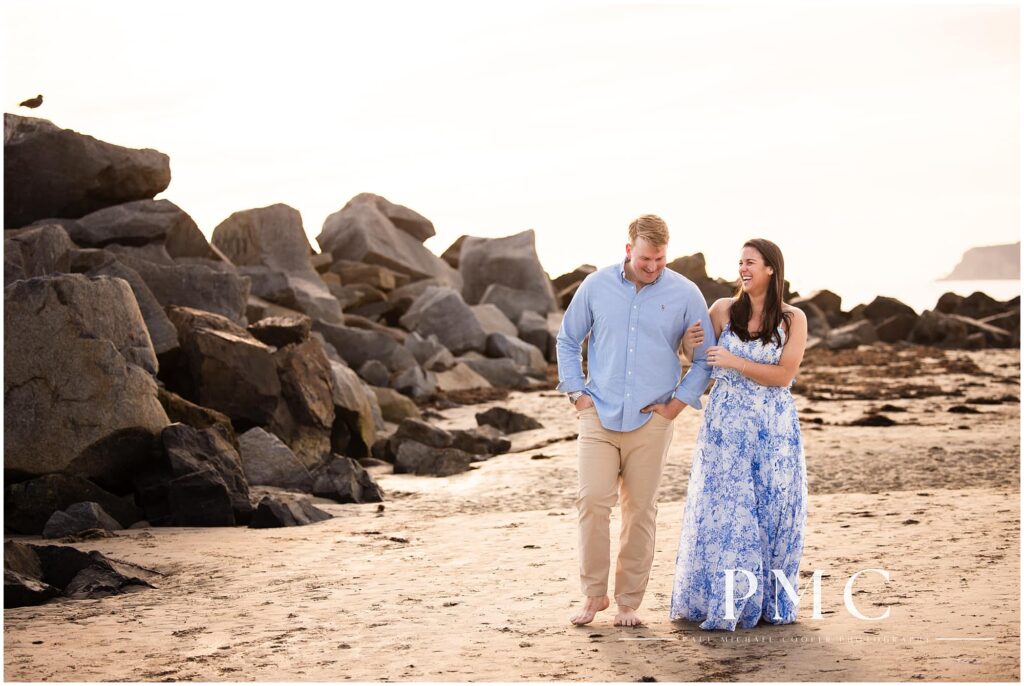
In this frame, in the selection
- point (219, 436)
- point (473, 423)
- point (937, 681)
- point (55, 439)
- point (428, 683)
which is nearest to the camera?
point (937, 681)

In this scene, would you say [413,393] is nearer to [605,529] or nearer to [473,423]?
[473,423]

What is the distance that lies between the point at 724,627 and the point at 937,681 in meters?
1.22

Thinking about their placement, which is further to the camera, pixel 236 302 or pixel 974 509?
pixel 236 302

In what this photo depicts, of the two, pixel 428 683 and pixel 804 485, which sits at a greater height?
pixel 804 485

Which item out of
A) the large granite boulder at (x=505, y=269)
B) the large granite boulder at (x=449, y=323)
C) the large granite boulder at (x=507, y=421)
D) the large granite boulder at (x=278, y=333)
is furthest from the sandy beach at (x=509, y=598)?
the large granite boulder at (x=505, y=269)

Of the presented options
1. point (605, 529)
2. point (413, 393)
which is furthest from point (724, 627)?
point (413, 393)

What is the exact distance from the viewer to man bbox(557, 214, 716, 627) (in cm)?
606

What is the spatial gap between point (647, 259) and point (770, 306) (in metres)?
0.65

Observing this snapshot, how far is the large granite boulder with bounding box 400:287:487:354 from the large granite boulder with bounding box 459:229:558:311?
23.2 ft

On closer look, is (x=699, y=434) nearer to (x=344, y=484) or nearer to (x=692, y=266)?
(x=344, y=484)

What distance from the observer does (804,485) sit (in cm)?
600

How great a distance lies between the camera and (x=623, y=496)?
6.17 metres

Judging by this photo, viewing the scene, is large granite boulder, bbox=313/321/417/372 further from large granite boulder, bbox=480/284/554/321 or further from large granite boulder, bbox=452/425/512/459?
large granite boulder, bbox=480/284/554/321

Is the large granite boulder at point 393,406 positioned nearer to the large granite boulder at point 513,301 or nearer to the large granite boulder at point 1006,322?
the large granite boulder at point 513,301
